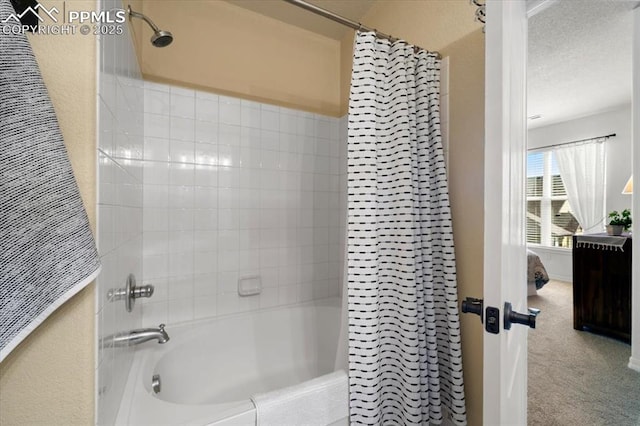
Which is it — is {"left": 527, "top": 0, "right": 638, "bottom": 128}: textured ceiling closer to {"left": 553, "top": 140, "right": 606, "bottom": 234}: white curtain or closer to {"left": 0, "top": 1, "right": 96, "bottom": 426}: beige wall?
{"left": 553, "top": 140, "right": 606, "bottom": 234}: white curtain

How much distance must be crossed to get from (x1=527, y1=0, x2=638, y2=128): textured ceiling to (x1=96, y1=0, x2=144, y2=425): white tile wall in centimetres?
168

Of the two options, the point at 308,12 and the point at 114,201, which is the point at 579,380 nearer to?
the point at 114,201

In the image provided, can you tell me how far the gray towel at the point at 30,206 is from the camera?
50 centimetres

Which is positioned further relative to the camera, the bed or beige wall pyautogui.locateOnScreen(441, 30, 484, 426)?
the bed

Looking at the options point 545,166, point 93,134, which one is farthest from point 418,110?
point 545,166

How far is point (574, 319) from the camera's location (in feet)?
5.19

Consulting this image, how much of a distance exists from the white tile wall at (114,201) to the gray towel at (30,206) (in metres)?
0.11

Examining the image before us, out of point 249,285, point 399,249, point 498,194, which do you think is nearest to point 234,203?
point 249,285

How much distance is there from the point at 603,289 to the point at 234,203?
2.24m

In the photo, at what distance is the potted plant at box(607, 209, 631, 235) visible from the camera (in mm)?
1488

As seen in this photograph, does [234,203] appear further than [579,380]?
Yes

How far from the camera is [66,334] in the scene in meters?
0.63

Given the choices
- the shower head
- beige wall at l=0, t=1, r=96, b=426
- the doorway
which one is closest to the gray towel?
beige wall at l=0, t=1, r=96, b=426

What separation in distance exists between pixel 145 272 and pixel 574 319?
2.50 metres
